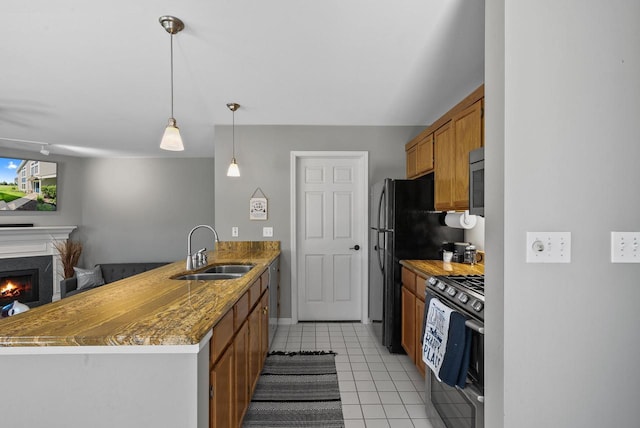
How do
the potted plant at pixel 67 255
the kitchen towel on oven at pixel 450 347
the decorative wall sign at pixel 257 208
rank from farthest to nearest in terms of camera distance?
the potted plant at pixel 67 255
the decorative wall sign at pixel 257 208
the kitchen towel on oven at pixel 450 347

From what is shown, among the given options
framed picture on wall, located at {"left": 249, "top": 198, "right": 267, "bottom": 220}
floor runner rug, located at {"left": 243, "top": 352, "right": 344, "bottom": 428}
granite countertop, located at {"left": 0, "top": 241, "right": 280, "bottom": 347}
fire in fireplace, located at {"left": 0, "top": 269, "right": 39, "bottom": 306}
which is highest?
framed picture on wall, located at {"left": 249, "top": 198, "right": 267, "bottom": 220}

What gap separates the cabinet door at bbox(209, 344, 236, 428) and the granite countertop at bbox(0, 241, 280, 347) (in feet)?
0.76

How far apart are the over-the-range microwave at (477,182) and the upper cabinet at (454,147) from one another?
0.35m

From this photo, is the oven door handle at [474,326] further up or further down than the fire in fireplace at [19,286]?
further up

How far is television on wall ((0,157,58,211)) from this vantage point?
4719 millimetres

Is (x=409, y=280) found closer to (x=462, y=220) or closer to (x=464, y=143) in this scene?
(x=462, y=220)

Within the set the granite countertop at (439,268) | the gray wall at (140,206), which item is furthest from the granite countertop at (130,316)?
the gray wall at (140,206)

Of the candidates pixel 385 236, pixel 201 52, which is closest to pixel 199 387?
pixel 201 52

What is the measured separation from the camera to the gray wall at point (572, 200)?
1.13 metres

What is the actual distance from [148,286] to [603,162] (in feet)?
7.17

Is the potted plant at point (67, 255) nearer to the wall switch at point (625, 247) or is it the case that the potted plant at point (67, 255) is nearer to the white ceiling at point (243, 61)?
the white ceiling at point (243, 61)

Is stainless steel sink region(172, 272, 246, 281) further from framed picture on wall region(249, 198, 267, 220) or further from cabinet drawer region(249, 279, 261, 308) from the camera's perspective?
framed picture on wall region(249, 198, 267, 220)

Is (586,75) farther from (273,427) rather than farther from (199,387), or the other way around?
(273,427)

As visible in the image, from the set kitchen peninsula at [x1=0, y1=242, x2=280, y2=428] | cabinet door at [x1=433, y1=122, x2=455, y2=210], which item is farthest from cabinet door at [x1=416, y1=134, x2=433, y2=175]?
kitchen peninsula at [x1=0, y1=242, x2=280, y2=428]
